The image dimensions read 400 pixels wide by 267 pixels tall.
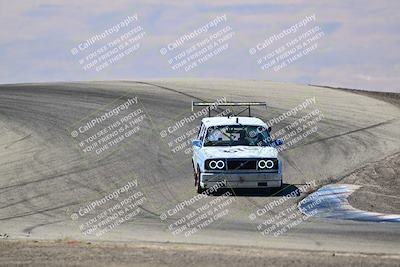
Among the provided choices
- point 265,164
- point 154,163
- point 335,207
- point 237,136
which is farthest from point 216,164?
point 154,163

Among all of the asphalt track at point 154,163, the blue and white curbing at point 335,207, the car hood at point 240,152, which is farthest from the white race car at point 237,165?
the blue and white curbing at point 335,207

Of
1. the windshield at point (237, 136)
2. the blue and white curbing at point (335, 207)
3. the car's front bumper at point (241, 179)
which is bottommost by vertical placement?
the blue and white curbing at point (335, 207)

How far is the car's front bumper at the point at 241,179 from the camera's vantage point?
17.7 meters

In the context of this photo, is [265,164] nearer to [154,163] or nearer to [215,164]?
[215,164]

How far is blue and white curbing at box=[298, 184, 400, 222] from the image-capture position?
15906mm

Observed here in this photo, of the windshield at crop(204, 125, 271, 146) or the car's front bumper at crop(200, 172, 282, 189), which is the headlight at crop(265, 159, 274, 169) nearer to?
the car's front bumper at crop(200, 172, 282, 189)

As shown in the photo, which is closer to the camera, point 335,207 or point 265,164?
point 335,207

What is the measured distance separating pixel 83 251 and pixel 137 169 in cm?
892

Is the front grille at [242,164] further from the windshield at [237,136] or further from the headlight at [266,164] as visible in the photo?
the windshield at [237,136]

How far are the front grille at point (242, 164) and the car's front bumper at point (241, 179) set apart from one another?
0.40ft

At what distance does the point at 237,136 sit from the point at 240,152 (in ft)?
3.27

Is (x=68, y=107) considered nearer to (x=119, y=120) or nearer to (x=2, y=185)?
(x=119, y=120)

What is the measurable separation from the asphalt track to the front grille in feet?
2.10

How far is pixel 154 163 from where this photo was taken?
21578 millimetres
